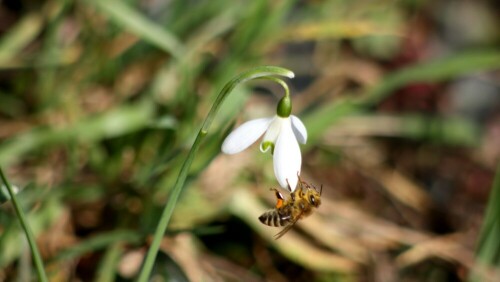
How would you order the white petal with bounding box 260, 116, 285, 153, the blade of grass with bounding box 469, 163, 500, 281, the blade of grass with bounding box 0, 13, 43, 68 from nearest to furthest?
the white petal with bounding box 260, 116, 285, 153
the blade of grass with bounding box 469, 163, 500, 281
the blade of grass with bounding box 0, 13, 43, 68

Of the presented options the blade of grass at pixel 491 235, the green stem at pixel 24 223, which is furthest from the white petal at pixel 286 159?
the blade of grass at pixel 491 235

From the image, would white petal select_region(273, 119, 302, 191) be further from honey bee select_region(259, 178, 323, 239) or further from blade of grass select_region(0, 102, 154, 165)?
blade of grass select_region(0, 102, 154, 165)

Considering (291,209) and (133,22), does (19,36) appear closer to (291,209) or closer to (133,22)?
(133,22)

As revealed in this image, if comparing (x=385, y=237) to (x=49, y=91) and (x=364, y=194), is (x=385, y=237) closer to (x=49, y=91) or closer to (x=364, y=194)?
(x=364, y=194)

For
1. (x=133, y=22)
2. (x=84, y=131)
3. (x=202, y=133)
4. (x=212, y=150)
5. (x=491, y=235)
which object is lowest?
(x=202, y=133)

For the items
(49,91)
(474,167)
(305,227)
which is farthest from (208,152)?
(474,167)

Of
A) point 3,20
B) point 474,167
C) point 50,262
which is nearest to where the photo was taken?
point 50,262

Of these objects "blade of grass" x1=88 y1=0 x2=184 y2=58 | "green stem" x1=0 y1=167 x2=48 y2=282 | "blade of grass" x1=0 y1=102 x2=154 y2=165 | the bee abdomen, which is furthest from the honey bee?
"blade of grass" x1=88 y1=0 x2=184 y2=58

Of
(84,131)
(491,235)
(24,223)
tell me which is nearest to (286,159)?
(24,223)
